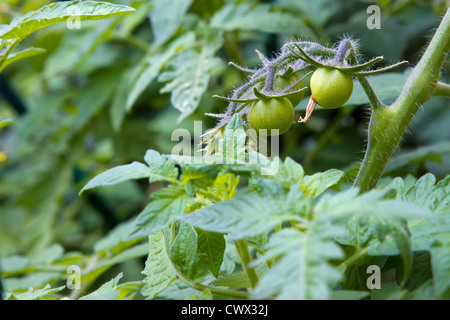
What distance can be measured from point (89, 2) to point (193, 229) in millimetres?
379

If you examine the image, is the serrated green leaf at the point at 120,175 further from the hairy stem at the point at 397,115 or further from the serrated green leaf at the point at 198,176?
the hairy stem at the point at 397,115

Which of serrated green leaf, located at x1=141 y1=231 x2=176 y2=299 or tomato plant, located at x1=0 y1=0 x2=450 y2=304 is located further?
serrated green leaf, located at x1=141 y1=231 x2=176 y2=299

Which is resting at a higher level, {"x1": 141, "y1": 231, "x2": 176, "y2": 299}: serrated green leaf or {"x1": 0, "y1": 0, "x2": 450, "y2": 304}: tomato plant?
{"x1": 0, "y1": 0, "x2": 450, "y2": 304}: tomato plant

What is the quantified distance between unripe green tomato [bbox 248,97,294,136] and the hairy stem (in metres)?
0.15

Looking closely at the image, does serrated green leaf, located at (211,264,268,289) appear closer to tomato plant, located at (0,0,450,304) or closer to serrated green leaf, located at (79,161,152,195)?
tomato plant, located at (0,0,450,304)

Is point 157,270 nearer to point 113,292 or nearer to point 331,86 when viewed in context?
point 113,292

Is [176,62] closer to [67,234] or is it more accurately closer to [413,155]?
[413,155]

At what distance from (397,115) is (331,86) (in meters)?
0.15

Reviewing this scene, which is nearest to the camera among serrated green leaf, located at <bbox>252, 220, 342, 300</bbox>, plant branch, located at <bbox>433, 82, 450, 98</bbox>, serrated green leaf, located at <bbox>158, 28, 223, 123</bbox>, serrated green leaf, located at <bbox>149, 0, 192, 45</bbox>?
serrated green leaf, located at <bbox>252, 220, 342, 300</bbox>

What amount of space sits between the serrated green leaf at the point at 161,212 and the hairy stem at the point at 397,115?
32cm

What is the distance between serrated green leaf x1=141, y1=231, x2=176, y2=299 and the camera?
0.65 meters

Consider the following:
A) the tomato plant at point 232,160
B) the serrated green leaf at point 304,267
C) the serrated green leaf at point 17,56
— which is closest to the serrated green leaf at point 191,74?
the tomato plant at point 232,160

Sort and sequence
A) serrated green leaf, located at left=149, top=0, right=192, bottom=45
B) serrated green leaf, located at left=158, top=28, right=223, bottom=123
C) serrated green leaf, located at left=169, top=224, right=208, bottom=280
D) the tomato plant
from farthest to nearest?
serrated green leaf, located at left=149, top=0, right=192, bottom=45 < serrated green leaf, located at left=158, top=28, right=223, bottom=123 < serrated green leaf, located at left=169, top=224, right=208, bottom=280 < the tomato plant

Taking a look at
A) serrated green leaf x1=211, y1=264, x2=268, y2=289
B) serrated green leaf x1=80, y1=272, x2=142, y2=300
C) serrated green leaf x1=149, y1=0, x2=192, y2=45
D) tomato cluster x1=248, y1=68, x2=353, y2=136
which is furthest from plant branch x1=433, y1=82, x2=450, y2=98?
serrated green leaf x1=149, y1=0, x2=192, y2=45
